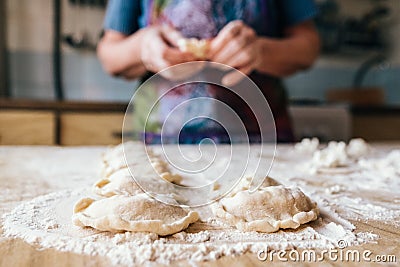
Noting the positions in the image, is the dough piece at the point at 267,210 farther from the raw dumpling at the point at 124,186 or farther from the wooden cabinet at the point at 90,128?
the wooden cabinet at the point at 90,128

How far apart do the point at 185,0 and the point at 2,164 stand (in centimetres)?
64

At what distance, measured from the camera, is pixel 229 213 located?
43 cm

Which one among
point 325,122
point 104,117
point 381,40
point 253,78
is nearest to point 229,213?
point 253,78

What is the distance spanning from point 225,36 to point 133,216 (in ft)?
2.29

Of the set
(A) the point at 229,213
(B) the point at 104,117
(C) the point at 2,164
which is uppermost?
(A) the point at 229,213

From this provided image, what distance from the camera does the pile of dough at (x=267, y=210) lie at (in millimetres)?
405

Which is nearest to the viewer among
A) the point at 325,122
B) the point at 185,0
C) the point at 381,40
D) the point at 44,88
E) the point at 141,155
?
the point at 141,155

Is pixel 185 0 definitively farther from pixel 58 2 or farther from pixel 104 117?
pixel 58 2

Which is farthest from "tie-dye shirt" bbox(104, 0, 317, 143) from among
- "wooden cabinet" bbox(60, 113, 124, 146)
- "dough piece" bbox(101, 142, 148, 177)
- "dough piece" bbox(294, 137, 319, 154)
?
"wooden cabinet" bbox(60, 113, 124, 146)

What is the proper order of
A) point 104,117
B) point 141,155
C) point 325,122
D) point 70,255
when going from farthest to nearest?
point 325,122 → point 104,117 → point 141,155 → point 70,255

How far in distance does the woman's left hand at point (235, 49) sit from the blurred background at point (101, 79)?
29.7 inches

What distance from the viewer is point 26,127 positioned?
1.59m

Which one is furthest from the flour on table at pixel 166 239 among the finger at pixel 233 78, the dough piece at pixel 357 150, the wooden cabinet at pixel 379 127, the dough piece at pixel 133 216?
the wooden cabinet at pixel 379 127

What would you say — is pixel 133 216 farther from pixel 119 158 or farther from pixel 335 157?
pixel 335 157
